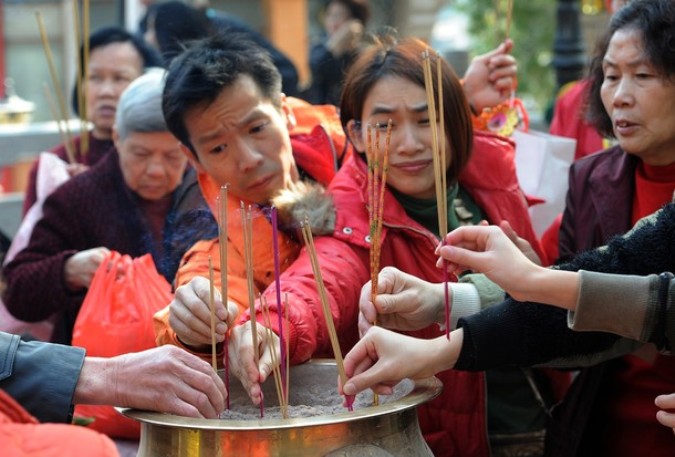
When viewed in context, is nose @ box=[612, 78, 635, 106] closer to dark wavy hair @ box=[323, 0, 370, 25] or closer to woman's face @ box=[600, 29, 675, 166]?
woman's face @ box=[600, 29, 675, 166]

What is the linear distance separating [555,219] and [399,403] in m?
1.32

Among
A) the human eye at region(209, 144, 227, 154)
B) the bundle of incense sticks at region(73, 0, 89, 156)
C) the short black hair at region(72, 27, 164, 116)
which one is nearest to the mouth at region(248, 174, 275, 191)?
the human eye at region(209, 144, 227, 154)

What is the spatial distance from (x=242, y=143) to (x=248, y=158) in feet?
0.17

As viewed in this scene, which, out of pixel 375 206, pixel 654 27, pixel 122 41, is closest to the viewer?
pixel 375 206

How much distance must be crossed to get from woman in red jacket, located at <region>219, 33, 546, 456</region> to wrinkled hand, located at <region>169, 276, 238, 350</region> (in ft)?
0.46

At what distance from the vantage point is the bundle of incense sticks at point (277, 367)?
7.14 ft

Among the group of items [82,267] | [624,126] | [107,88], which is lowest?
[82,267]

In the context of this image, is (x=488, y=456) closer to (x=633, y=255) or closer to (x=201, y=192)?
Result: (x=633, y=255)

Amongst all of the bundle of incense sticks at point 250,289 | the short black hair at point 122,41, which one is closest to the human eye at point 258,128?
the bundle of incense sticks at point 250,289

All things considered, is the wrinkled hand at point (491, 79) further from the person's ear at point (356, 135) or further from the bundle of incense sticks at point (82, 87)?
the bundle of incense sticks at point (82, 87)

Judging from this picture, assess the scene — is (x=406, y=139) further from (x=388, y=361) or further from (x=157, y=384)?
(x=157, y=384)

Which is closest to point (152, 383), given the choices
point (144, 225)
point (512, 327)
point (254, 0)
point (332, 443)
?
point (332, 443)

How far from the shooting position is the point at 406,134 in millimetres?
2672

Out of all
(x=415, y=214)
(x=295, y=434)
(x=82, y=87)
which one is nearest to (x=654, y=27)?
(x=415, y=214)
